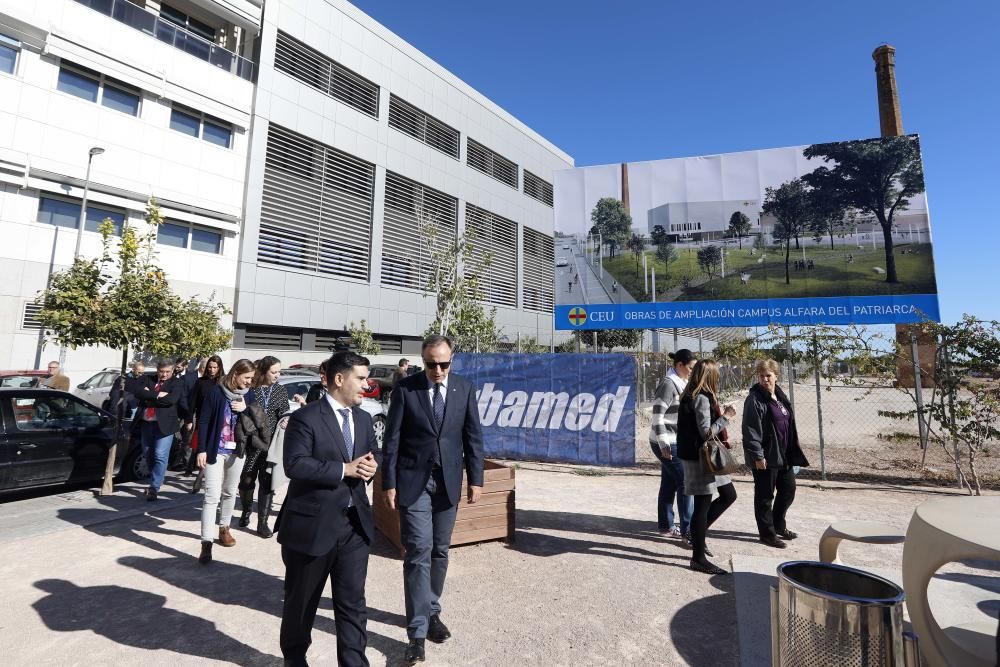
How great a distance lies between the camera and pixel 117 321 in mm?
8195

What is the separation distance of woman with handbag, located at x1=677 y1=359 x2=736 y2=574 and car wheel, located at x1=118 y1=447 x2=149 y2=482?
8331 mm

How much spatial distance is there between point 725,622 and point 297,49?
2535 centimetres

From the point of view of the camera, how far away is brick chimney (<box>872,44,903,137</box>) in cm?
2981

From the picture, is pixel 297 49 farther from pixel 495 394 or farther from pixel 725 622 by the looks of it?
pixel 725 622

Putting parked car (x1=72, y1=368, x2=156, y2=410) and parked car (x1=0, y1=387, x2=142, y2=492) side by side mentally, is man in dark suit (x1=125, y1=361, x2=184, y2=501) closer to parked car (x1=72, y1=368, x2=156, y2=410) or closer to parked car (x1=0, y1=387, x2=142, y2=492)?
parked car (x1=0, y1=387, x2=142, y2=492)

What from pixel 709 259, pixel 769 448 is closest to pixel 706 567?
pixel 769 448

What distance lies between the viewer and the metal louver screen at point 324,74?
68.8 ft

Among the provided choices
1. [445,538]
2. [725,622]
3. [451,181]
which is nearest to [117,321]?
[445,538]

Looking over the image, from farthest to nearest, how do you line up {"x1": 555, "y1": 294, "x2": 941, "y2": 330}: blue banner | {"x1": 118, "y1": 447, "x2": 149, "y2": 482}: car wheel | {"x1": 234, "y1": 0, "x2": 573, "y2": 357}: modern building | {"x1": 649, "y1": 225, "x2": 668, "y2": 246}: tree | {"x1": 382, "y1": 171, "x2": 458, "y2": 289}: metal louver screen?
{"x1": 382, "y1": 171, "x2": 458, "y2": 289}: metal louver screen → {"x1": 234, "y1": 0, "x2": 573, "y2": 357}: modern building → {"x1": 649, "y1": 225, "x2": 668, "y2": 246}: tree → {"x1": 555, "y1": 294, "x2": 941, "y2": 330}: blue banner → {"x1": 118, "y1": 447, "x2": 149, "y2": 482}: car wheel

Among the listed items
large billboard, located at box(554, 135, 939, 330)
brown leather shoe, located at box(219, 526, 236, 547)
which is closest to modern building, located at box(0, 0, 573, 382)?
large billboard, located at box(554, 135, 939, 330)

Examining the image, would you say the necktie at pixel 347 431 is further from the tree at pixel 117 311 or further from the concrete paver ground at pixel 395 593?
the tree at pixel 117 311

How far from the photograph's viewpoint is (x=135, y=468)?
795 centimetres

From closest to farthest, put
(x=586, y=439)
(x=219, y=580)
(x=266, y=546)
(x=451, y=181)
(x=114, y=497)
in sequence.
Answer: (x=219, y=580)
(x=266, y=546)
(x=114, y=497)
(x=586, y=439)
(x=451, y=181)

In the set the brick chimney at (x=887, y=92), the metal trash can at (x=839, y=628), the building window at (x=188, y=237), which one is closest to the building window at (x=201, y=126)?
the building window at (x=188, y=237)
